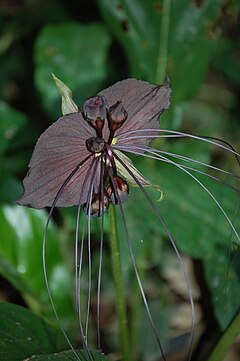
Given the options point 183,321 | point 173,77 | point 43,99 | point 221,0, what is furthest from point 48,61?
point 183,321

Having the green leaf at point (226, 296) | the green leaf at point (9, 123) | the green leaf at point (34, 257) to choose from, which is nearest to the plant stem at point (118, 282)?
the green leaf at point (226, 296)

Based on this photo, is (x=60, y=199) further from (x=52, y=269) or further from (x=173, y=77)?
(x=173, y=77)

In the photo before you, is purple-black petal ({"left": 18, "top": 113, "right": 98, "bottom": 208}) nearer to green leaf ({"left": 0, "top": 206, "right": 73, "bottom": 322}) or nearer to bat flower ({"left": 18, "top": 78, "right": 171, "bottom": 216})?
bat flower ({"left": 18, "top": 78, "right": 171, "bottom": 216})

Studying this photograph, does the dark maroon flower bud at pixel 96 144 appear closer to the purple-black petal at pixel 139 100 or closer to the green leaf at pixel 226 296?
the purple-black petal at pixel 139 100

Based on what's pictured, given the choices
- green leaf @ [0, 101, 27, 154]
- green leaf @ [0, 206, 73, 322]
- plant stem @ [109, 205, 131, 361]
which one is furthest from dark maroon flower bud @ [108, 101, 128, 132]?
green leaf @ [0, 101, 27, 154]

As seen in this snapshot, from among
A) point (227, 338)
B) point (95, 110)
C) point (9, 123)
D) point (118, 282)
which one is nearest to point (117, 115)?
point (95, 110)

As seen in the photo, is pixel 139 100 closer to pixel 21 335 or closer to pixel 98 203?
pixel 98 203
